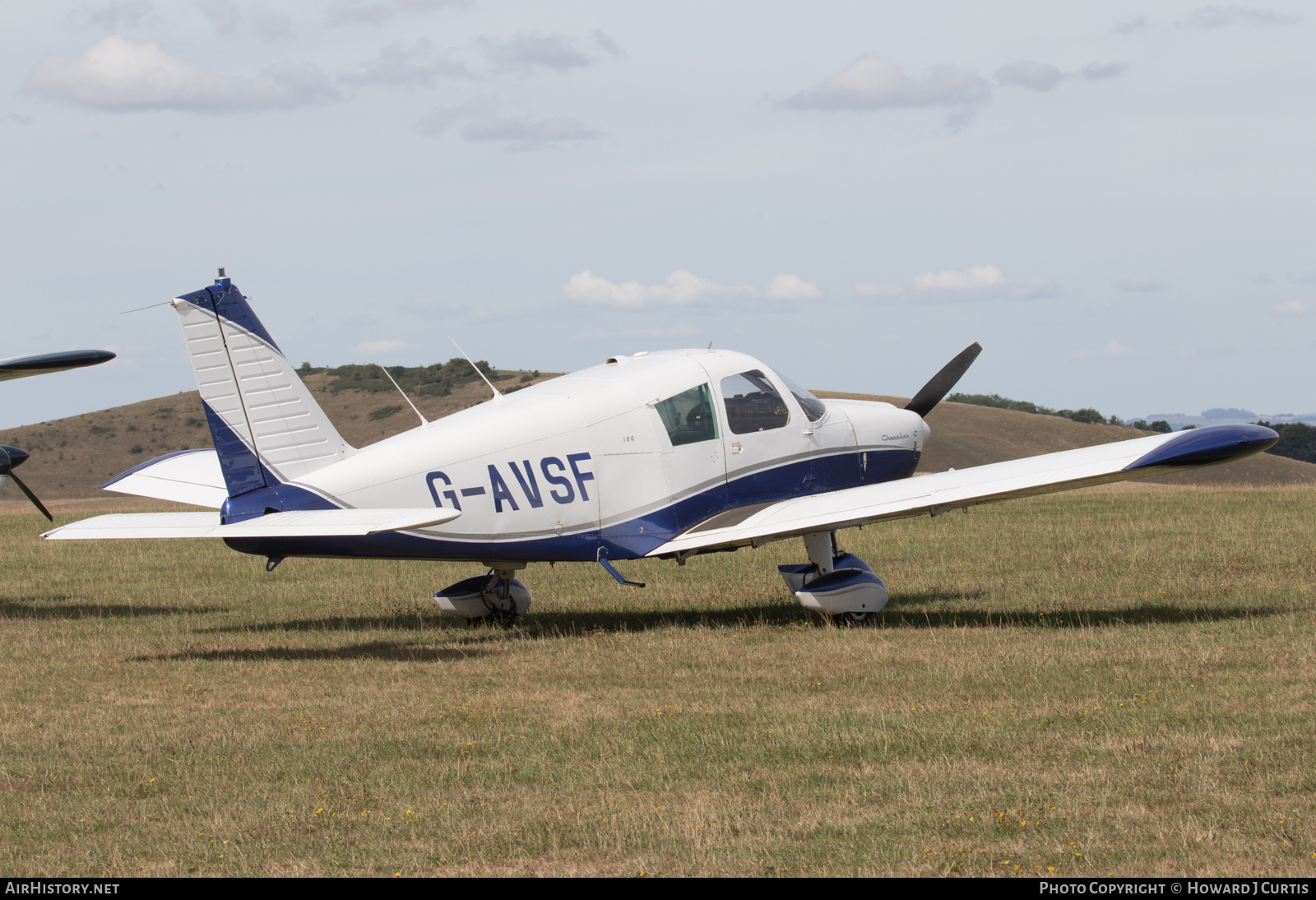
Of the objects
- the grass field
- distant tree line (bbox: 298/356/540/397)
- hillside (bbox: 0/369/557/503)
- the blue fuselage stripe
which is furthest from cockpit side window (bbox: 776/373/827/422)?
distant tree line (bbox: 298/356/540/397)

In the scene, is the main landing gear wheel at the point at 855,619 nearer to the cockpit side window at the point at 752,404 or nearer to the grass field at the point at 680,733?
the grass field at the point at 680,733

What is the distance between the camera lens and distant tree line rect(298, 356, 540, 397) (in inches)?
Result: 4257

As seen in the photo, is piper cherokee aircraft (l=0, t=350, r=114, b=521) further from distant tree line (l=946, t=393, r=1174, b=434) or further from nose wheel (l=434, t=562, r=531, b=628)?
distant tree line (l=946, t=393, r=1174, b=434)

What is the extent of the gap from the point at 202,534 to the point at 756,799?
5.76m

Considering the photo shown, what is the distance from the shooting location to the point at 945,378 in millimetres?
16531

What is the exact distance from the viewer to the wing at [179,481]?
14.0 meters

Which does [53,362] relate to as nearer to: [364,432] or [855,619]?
[855,619]

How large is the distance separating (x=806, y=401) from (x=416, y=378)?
102990mm

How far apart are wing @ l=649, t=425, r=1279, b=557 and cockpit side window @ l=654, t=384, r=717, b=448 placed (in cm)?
89

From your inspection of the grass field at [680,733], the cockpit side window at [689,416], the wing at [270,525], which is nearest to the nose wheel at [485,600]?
the grass field at [680,733]

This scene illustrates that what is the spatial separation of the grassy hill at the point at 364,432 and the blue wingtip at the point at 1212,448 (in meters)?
52.8

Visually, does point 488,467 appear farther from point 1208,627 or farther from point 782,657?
point 1208,627

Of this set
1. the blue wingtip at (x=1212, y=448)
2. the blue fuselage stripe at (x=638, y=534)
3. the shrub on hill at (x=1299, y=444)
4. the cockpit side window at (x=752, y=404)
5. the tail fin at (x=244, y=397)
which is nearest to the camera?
the blue wingtip at (x=1212, y=448)
